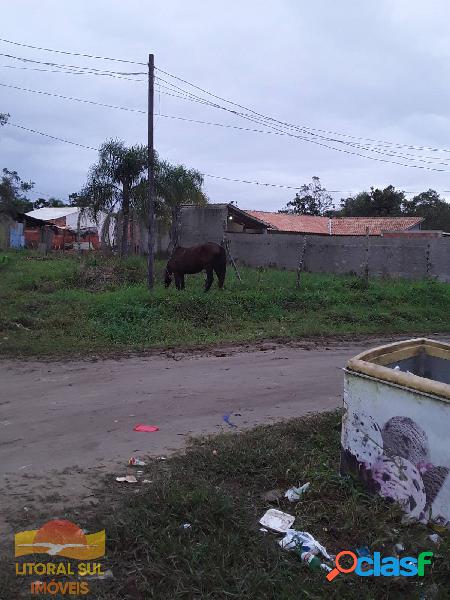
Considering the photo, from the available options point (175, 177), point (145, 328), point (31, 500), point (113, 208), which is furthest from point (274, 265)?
point (31, 500)

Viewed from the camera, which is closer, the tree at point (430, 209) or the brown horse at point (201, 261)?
the brown horse at point (201, 261)

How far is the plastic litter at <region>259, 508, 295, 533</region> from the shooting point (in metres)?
3.44

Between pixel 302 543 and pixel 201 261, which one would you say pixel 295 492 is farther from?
pixel 201 261

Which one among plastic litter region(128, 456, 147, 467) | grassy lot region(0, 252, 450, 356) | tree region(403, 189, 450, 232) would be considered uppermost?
tree region(403, 189, 450, 232)

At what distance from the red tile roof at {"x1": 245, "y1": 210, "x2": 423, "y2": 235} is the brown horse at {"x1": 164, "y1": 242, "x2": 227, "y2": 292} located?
58.0ft

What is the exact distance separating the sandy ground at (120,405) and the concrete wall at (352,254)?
10.1 m

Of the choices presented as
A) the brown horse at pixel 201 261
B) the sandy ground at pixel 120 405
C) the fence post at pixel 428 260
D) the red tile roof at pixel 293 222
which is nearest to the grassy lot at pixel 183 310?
the brown horse at pixel 201 261

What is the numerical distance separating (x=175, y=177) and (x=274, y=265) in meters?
5.64

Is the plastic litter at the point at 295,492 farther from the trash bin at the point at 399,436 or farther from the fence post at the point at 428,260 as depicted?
the fence post at the point at 428,260

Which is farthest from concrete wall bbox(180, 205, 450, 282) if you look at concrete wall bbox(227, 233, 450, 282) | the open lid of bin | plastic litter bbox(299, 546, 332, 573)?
plastic litter bbox(299, 546, 332, 573)

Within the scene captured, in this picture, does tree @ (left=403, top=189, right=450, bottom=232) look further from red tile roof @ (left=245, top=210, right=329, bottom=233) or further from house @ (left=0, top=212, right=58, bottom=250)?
house @ (left=0, top=212, right=58, bottom=250)

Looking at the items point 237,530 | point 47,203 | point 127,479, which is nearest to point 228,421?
point 127,479

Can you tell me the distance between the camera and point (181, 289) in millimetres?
14773

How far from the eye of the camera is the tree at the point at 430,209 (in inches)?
1770
